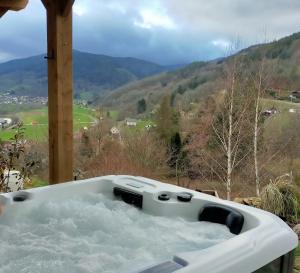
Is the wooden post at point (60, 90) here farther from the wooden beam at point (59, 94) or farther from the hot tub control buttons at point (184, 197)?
the hot tub control buttons at point (184, 197)

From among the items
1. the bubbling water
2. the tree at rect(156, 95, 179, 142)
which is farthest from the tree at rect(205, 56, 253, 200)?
the bubbling water

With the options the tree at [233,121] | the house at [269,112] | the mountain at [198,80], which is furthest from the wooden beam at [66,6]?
the house at [269,112]

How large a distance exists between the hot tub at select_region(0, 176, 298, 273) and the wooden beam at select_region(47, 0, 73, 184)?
24cm

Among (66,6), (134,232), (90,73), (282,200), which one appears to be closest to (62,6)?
(66,6)

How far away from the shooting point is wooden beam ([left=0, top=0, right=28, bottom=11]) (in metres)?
2.61

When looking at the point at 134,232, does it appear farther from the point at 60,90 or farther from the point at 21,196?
the point at 60,90

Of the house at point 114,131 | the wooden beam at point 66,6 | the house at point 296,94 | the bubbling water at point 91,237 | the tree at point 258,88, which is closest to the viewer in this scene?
the bubbling water at point 91,237

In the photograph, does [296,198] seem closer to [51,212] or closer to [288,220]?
[288,220]

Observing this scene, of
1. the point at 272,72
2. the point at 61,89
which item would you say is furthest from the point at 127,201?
the point at 272,72

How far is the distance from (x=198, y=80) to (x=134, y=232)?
19.0 feet

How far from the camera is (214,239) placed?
202cm

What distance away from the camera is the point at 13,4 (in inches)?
104

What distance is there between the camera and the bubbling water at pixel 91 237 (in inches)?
69.5

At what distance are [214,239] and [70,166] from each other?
123 cm
